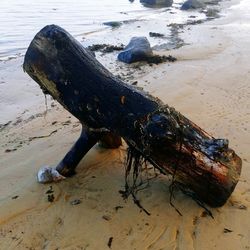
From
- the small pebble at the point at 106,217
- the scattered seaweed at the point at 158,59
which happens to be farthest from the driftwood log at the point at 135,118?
the scattered seaweed at the point at 158,59

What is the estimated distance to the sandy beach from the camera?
3.78 meters

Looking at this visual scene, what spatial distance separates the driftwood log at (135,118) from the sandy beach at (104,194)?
0.34 metres

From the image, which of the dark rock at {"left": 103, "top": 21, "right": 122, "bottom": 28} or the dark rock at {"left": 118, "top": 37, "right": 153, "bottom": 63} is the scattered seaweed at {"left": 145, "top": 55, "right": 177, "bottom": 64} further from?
the dark rock at {"left": 103, "top": 21, "right": 122, "bottom": 28}

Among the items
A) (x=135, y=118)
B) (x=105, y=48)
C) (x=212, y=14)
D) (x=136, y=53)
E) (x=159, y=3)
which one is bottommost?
(x=159, y=3)

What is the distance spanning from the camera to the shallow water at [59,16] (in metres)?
14.6

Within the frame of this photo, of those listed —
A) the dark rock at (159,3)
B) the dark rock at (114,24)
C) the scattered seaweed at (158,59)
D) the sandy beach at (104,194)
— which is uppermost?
the sandy beach at (104,194)

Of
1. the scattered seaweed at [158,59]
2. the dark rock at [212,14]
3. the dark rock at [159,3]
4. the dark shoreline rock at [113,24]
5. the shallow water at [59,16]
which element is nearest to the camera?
the scattered seaweed at [158,59]

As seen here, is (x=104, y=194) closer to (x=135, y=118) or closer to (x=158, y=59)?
(x=135, y=118)

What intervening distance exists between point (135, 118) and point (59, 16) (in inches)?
651

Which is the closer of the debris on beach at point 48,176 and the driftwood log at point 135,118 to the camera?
the driftwood log at point 135,118

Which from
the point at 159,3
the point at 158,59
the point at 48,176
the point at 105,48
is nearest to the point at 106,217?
the point at 48,176

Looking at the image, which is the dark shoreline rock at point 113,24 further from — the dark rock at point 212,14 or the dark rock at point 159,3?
the dark rock at point 159,3

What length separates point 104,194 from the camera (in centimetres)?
438

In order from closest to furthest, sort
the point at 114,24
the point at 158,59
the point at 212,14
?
the point at 158,59 < the point at 114,24 < the point at 212,14
